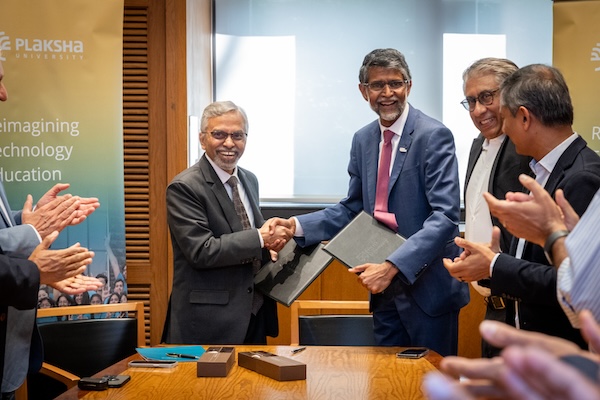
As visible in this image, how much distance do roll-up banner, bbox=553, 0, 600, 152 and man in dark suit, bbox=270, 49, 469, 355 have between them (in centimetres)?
130

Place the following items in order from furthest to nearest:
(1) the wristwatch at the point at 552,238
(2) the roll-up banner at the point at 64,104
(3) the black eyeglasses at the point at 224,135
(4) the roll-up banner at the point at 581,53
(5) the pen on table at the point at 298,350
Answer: (4) the roll-up banner at the point at 581,53, (2) the roll-up banner at the point at 64,104, (3) the black eyeglasses at the point at 224,135, (5) the pen on table at the point at 298,350, (1) the wristwatch at the point at 552,238

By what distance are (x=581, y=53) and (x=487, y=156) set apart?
1.40 m

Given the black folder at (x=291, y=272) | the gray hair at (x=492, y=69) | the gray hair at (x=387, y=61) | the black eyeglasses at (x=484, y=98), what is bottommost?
the black folder at (x=291, y=272)

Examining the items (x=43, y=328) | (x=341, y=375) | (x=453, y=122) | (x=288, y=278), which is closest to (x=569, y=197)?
(x=341, y=375)

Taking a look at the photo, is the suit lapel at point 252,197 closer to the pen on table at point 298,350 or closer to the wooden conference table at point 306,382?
the pen on table at point 298,350

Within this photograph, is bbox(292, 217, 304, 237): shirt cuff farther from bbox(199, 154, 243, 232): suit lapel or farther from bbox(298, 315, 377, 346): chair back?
bbox(298, 315, 377, 346): chair back

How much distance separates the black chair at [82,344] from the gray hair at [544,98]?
208 cm

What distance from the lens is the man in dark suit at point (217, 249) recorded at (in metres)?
3.77

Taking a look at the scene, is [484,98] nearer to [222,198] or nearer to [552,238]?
[222,198]

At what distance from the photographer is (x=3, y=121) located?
4.35 metres

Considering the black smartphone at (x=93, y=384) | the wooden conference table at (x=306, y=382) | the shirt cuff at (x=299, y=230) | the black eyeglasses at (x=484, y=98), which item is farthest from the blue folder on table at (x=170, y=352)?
the black eyeglasses at (x=484, y=98)

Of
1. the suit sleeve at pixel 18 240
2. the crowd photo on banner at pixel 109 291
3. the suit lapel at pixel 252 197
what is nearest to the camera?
the suit sleeve at pixel 18 240

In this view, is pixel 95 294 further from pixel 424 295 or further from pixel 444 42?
pixel 444 42

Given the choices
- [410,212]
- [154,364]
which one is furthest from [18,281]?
[410,212]
